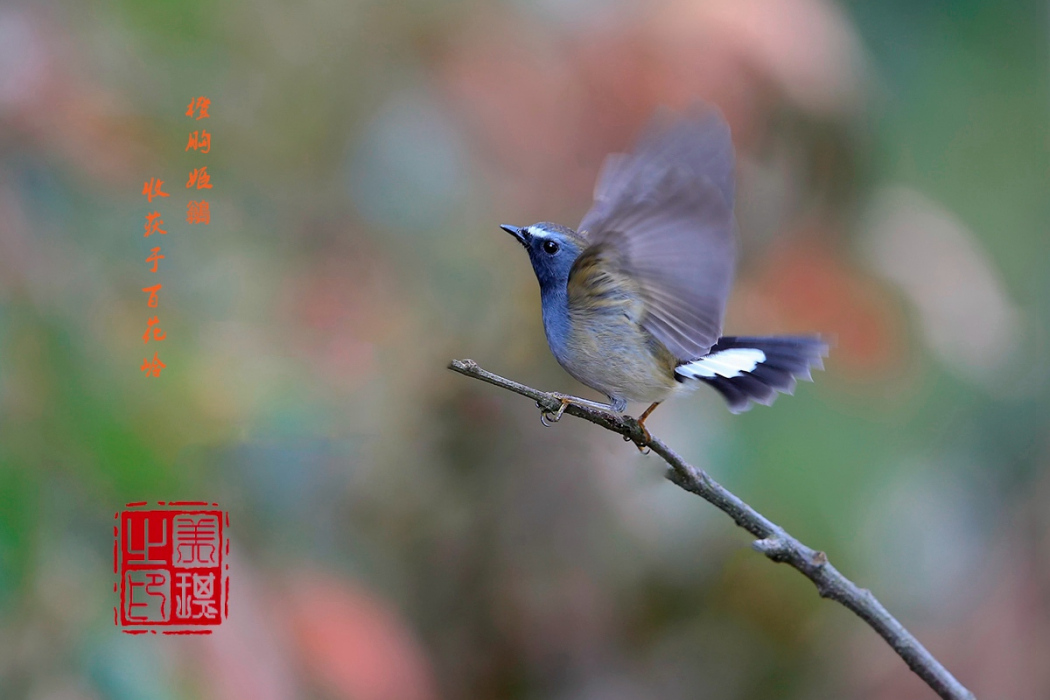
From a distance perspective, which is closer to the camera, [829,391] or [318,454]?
[318,454]

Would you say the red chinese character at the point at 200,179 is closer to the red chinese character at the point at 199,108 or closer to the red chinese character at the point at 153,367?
the red chinese character at the point at 199,108

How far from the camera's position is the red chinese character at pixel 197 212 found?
328cm

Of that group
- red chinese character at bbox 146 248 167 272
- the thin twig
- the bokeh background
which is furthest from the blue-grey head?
red chinese character at bbox 146 248 167 272

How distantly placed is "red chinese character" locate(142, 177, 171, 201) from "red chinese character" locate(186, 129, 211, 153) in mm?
230

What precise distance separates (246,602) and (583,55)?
7.56ft

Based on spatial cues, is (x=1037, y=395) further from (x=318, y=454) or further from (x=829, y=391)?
(x=318, y=454)

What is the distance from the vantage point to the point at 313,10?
3.96m

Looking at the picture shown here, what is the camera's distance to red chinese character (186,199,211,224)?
3277 millimetres

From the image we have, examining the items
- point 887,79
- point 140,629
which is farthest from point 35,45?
point 887,79

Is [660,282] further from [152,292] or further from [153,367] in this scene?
[152,292]

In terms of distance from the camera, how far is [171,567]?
258 centimetres

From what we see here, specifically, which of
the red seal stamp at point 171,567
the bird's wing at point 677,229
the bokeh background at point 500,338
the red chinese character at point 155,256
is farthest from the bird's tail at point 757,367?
the red chinese character at point 155,256

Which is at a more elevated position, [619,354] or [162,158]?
[162,158]

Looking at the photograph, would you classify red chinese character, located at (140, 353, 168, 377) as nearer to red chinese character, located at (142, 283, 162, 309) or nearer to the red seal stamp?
red chinese character, located at (142, 283, 162, 309)
